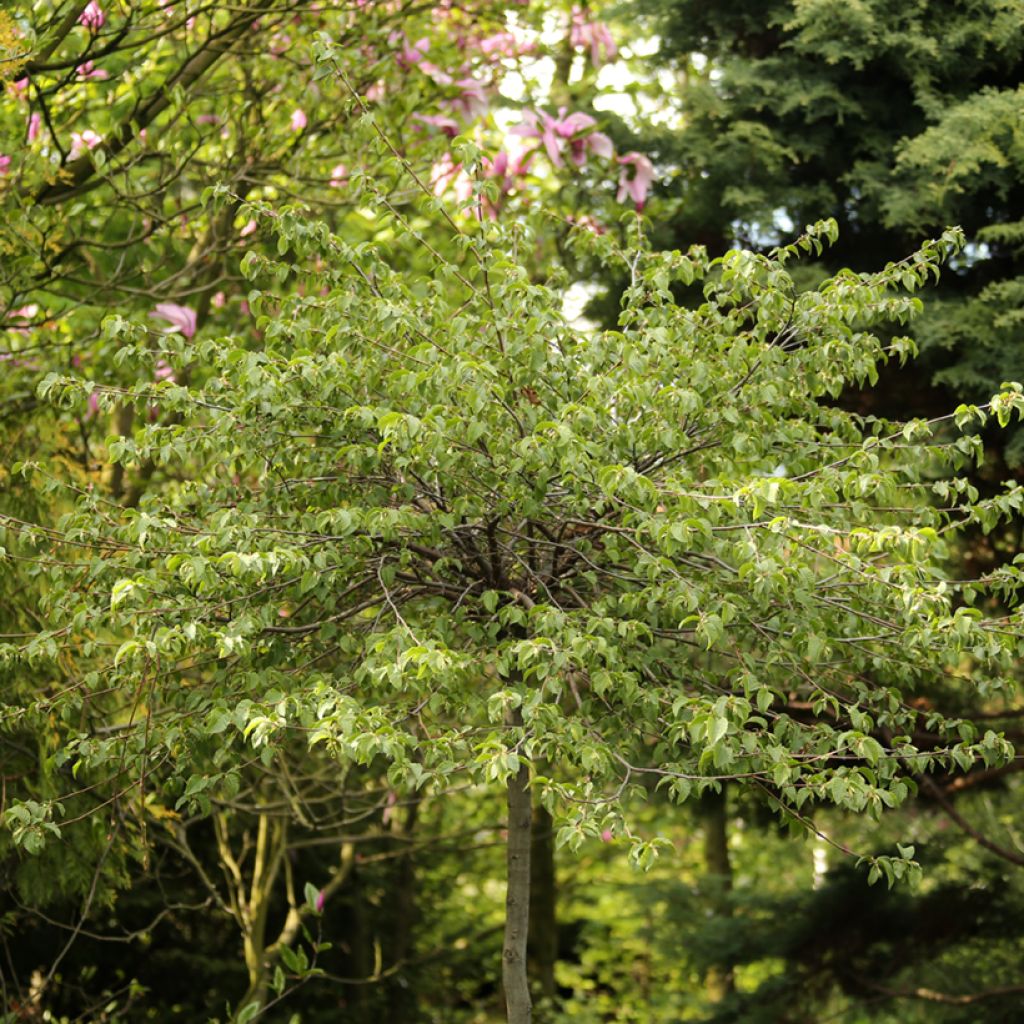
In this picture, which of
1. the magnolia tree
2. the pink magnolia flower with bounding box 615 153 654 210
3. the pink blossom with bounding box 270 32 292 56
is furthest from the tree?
the magnolia tree

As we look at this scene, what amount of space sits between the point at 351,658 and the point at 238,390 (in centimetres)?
88

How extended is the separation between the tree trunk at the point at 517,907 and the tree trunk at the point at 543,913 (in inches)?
188

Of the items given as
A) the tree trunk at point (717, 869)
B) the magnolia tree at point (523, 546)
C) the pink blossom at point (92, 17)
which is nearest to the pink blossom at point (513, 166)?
the pink blossom at point (92, 17)

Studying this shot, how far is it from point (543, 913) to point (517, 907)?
532 cm

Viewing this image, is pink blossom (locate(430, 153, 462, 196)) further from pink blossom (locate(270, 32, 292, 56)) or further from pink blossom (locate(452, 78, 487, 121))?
pink blossom (locate(270, 32, 292, 56))

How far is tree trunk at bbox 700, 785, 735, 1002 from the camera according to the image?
7.19m

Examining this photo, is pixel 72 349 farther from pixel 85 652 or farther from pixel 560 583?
pixel 560 583

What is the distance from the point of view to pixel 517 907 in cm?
380

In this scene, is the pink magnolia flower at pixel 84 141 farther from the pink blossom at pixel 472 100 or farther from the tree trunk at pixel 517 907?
the tree trunk at pixel 517 907

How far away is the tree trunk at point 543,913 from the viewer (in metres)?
8.66

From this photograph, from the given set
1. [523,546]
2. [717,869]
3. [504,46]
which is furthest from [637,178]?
[717,869]

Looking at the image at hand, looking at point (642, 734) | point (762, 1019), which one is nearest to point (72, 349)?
point (642, 734)

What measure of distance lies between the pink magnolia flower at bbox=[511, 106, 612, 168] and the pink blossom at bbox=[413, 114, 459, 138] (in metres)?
0.57

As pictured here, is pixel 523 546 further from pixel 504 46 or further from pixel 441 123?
pixel 504 46
